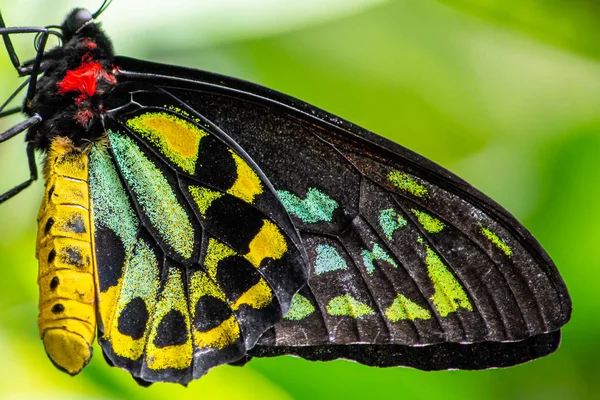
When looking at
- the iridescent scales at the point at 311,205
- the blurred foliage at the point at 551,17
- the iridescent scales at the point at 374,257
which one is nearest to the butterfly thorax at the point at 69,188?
the iridescent scales at the point at 311,205

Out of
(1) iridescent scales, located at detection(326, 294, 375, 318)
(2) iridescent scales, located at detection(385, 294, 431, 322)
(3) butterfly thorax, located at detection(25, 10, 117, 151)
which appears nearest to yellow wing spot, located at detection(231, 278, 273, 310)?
(1) iridescent scales, located at detection(326, 294, 375, 318)

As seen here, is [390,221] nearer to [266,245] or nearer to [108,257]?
[266,245]

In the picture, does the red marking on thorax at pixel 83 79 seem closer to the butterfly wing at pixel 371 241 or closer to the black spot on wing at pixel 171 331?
the butterfly wing at pixel 371 241

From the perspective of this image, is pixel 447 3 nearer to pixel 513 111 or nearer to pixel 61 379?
pixel 513 111

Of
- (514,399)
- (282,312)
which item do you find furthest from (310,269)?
(514,399)

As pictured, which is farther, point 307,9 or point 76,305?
point 307,9

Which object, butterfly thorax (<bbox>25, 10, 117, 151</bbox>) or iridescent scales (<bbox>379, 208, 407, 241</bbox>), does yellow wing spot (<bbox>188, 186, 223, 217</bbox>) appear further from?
iridescent scales (<bbox>379, 208, 407, 241</bbox>)
